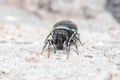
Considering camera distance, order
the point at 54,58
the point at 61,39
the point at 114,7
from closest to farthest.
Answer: the point at 54,58
the point at 61,39
the point at 114,7

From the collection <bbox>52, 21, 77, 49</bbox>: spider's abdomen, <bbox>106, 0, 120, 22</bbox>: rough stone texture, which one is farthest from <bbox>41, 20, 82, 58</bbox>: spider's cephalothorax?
<bbox>106, 0, 120, 22</bbox>: rough stone texture

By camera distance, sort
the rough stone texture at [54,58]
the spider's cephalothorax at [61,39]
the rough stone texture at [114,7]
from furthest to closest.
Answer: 1. the rough stone texture at [114,7]
2. the spider's cephalothorax at [61,39]
3. the rough stone texture at [54,58]

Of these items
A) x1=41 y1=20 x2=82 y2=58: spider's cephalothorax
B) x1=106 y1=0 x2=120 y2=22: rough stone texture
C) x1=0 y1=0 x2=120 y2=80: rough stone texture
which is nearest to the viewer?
x1=0 y1=0 x2=120 y2=80: rough stone texture

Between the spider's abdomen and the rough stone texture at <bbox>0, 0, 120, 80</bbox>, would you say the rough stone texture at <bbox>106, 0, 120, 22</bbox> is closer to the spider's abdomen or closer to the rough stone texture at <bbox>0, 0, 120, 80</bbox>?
the rough stone texture at <bbox>0, 0, 120, 80</bbox>

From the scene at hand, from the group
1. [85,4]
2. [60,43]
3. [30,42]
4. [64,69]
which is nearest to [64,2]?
[85,4]

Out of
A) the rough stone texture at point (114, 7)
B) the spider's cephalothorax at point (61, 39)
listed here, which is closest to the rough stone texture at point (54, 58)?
the spider's cephalothorax at point (61, 39)

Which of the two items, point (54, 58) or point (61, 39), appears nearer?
point (54, 58)

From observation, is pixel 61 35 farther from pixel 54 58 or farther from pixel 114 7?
pixel 114 7

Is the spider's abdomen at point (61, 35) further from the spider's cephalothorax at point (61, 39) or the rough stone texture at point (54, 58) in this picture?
the rough stone texture at point (54, 58)

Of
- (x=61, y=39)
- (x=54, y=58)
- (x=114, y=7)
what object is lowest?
(x=54, y=58)

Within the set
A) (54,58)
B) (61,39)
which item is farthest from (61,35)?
(54,58)

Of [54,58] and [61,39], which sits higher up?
[61,39]

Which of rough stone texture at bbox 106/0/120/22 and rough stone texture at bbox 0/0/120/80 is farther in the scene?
rough stone texture at bbox 106/0/120/22
